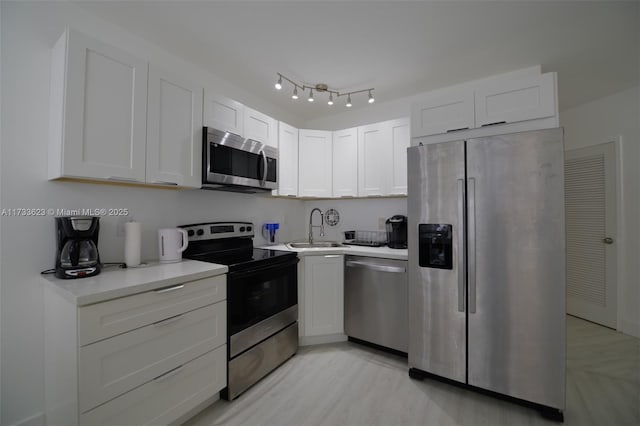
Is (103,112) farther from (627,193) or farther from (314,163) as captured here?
(627,193)

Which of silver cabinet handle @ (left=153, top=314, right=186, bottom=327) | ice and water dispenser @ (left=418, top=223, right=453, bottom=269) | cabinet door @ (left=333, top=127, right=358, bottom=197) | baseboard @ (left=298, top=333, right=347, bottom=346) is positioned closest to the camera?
silver cabinet handle @ (left=153, top=314, right=186, bottom=327)

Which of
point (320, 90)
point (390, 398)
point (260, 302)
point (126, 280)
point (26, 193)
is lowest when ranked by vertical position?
point (390, 398)

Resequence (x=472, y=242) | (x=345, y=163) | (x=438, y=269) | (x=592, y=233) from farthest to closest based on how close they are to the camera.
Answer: (x=592, y=233), (x=345, y=163), (x=438, y=269), (x=472, y=242)

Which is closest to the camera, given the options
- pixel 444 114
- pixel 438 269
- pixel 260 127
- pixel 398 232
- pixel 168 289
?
pixel 168 289

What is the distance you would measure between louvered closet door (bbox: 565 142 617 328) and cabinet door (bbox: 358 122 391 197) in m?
2.62

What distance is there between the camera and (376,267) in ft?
7.57

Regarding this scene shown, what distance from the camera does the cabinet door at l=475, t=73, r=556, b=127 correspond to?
5.80ft

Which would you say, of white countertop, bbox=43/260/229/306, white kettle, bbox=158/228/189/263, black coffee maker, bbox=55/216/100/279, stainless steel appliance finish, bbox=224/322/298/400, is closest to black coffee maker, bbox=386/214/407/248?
stainless steel appliance finish, bbox=224/322/298/400

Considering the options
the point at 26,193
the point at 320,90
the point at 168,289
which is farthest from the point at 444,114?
the point at 26,193

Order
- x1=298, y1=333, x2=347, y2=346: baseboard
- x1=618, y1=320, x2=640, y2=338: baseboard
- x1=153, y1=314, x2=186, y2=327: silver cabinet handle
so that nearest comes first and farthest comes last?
1. x1=153, y1=314, x2=186, y2=327: silver cabinet handle
2. x1=298, y1=333, x2=347, y2=346: baseboard
3. x1=618, y1=320, x2=640, y2=338: baseboard

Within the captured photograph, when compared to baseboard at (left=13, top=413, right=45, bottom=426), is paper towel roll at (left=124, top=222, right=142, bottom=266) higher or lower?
higher

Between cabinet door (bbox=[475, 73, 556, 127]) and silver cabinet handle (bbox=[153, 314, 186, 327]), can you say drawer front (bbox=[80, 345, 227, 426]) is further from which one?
Answer: cabinet door (bbox=[475, 73, 556, 127])

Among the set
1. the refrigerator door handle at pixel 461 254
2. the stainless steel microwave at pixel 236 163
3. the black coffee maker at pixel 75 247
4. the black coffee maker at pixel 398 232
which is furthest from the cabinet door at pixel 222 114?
the refrigerator door handle at pixel 461 254

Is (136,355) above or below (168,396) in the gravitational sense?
above
